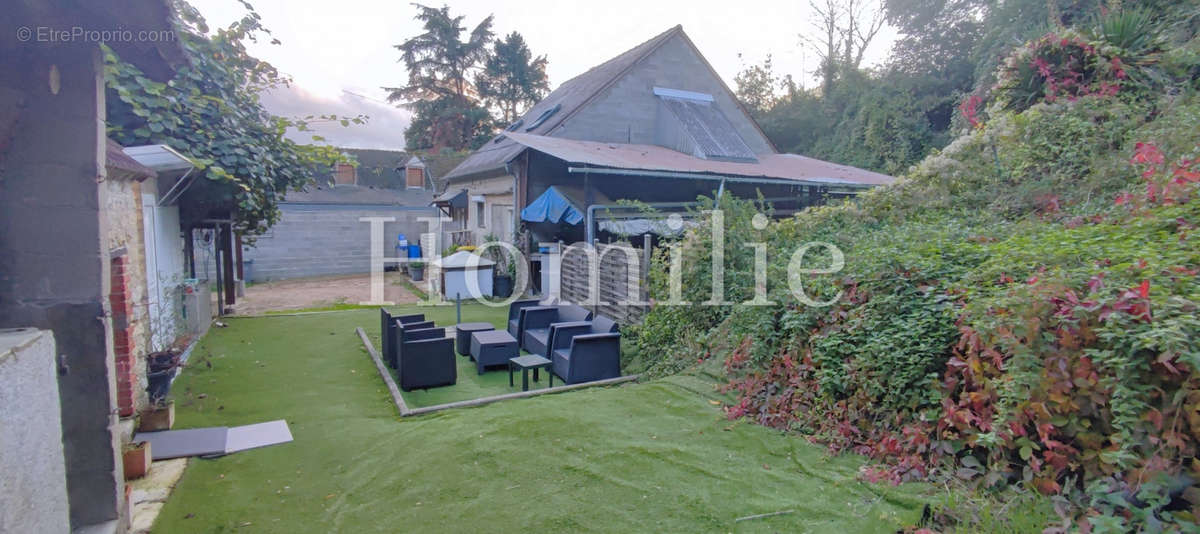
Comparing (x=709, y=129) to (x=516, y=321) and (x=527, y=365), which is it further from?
(x=527, y=365)

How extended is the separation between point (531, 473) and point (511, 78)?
34.3 meters

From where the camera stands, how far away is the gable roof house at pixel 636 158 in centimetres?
1208

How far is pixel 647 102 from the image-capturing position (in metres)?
16.4

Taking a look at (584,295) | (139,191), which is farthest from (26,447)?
(584,295)

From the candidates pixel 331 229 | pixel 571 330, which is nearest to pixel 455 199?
pixel 331 229

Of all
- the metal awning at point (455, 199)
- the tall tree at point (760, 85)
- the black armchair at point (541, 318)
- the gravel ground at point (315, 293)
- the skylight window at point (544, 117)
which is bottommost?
the gravel ground at point (315, 293)

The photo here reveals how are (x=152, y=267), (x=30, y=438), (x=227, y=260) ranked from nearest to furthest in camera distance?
(x=30, y=438), (x=152, y=267), (x=227, y=260)

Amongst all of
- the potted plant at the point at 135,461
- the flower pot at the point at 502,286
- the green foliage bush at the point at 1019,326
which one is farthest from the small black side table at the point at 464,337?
the flower pot at the point at 502,286

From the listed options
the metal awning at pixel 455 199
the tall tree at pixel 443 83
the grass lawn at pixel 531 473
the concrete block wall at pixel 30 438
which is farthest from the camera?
the tall tree at pixel 443 83

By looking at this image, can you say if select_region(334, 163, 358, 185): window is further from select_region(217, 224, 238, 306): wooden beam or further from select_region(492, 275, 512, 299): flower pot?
select_region(492, 275, 512, 299): flower pot

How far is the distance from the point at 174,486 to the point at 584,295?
6.36m

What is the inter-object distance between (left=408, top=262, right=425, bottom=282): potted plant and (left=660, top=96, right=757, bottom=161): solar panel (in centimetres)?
853

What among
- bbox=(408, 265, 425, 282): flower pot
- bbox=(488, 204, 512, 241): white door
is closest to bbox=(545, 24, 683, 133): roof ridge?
bbox=(488, 204, 512, 241): white door

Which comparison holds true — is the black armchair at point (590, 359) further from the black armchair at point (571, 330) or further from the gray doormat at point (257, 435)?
the gray doormat at point (257, 435)
